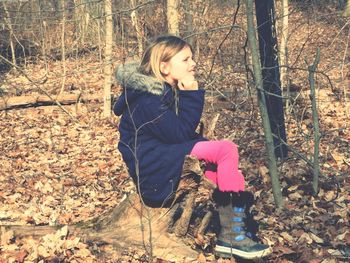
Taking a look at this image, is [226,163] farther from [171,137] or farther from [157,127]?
[157,127]

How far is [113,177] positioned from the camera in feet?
19.3

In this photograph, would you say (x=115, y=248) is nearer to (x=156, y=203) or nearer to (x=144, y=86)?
(x=156, y=203)

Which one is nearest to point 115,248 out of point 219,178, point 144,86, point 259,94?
point 219,178

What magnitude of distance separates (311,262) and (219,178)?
898 millimetres

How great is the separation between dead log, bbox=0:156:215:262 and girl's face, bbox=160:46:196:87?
0.73 m

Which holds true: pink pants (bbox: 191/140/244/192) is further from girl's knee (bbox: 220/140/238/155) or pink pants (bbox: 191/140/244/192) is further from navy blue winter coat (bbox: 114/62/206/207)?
navy blue winter coat (bbox: 114/62/206/207)

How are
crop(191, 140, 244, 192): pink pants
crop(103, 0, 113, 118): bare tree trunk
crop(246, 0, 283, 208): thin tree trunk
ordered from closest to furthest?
crop(191, 140, 244, 192): pink pants
crop(246, 0, 283, 208): thin tree trunk
crop(103, 0, 113, 118): bare tree trunk

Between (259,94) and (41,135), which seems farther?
(41,135)

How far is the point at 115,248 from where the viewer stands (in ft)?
11.2

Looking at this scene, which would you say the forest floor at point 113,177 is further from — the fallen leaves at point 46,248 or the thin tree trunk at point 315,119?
the thin tree trunk at point 315,119

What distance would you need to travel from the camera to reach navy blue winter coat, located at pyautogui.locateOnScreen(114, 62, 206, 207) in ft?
10.5

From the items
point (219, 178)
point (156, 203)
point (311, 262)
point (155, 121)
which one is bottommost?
point (311, 262)

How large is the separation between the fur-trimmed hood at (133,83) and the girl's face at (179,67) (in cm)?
19

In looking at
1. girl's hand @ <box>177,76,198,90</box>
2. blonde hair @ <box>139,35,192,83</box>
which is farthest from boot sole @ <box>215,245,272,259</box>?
blonde hair @ <box>139,35,192,83</box>
